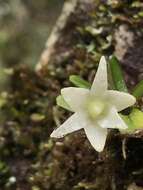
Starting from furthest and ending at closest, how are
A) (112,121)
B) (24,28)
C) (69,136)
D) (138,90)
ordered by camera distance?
(24,28), (69,136), (138,90), (112,121)

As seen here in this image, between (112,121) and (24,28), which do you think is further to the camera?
(24,28)

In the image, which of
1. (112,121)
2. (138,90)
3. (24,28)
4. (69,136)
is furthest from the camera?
(24,28)

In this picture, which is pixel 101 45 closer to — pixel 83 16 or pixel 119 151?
pixel 83 16

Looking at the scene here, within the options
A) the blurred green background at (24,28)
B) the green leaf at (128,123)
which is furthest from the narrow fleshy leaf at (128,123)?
the blurred green background at (24,28)

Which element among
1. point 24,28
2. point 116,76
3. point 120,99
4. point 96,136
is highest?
point 24,28

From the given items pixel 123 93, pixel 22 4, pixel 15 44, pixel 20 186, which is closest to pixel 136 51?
pixel 123 93

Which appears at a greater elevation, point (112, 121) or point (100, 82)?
point (100, 82)

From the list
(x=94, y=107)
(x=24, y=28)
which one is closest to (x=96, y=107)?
(x=94, y=107)

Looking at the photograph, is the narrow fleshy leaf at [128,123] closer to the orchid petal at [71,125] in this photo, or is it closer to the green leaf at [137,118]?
the green leaf at [137,118]

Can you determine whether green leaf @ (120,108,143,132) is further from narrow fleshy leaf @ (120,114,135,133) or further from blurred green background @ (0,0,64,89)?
blurred green background @ (0,0,64,89)

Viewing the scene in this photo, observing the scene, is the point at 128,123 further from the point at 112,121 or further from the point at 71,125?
the point at 71,125
